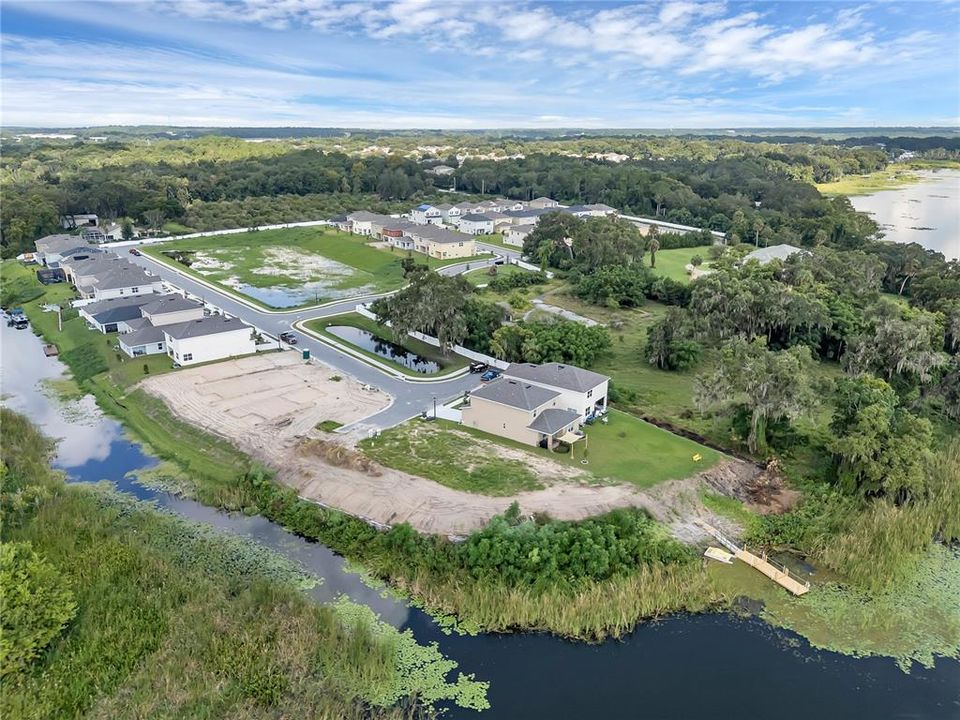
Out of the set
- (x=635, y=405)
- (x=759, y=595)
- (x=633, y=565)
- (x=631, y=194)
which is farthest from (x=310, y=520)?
(x=631, y=194)

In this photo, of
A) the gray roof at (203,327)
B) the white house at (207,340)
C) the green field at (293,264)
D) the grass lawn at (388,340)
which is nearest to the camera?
the white house at (207,340)

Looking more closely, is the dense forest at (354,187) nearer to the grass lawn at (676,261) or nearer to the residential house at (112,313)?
the grass lawn at (676,261)

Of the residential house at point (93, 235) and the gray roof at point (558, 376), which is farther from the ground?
the residential house at point (93, 235)

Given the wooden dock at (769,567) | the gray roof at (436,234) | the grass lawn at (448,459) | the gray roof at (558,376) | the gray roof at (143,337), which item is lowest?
the wooden dock at (769,567)

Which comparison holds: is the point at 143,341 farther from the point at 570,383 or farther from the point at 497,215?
the point at 497,215

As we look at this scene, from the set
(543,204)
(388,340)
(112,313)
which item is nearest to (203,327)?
(112,313)

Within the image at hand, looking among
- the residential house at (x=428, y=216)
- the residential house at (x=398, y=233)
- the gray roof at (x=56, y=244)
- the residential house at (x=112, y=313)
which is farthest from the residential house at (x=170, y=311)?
the residential house at (x=428, y=216)

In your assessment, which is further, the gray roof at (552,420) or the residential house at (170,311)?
the residential house at (170,311)
